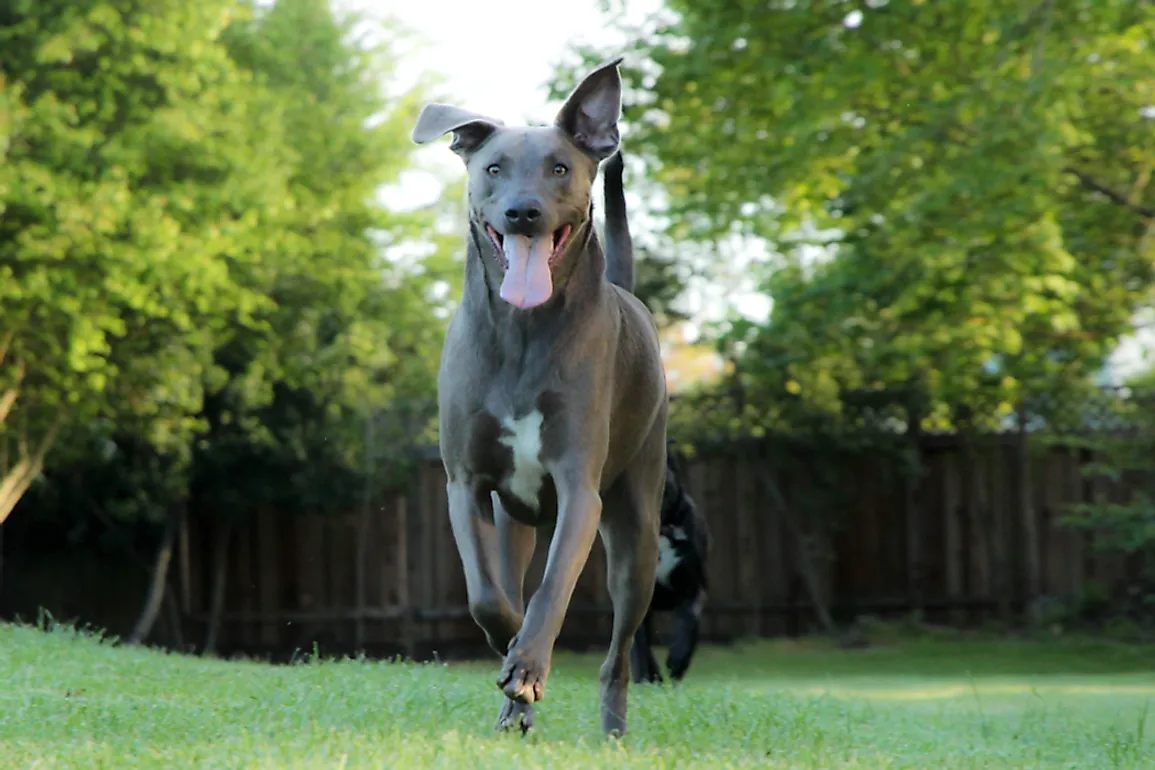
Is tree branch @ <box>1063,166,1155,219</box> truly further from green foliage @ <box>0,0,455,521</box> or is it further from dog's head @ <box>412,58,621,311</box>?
dog's head @ <box>412,58,621,311</box>

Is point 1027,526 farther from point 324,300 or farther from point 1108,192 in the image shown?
point 324,300

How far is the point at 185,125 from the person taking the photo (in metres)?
13.4

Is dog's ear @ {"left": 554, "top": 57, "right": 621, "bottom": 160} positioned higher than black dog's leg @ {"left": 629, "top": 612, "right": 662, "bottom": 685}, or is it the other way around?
dog's ear @ {"left": 554, "top": 57, "right": 621, "bottom": 160}

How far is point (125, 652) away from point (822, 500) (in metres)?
9.39

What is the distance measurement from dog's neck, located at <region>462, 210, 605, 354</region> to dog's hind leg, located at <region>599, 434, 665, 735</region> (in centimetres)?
82

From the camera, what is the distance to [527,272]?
15.5 feet

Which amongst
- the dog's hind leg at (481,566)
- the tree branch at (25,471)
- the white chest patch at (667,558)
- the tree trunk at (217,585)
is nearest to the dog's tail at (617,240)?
the dog's hind leg at (481,566)

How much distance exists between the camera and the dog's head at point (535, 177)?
4.70 m

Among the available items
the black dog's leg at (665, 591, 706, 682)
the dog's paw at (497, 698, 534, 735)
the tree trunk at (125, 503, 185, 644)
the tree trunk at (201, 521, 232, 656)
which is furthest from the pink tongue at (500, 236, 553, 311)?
the tree trunk at (201, 521, 232, 656)

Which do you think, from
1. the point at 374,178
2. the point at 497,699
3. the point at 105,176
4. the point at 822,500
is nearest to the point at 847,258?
the point at 822,500

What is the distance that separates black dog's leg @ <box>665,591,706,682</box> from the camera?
378 inches

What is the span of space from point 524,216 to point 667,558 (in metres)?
5.38

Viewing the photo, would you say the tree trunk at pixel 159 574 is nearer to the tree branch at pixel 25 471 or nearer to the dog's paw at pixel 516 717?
the tree branch at pixel 25 471

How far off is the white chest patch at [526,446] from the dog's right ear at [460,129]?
0.90m
